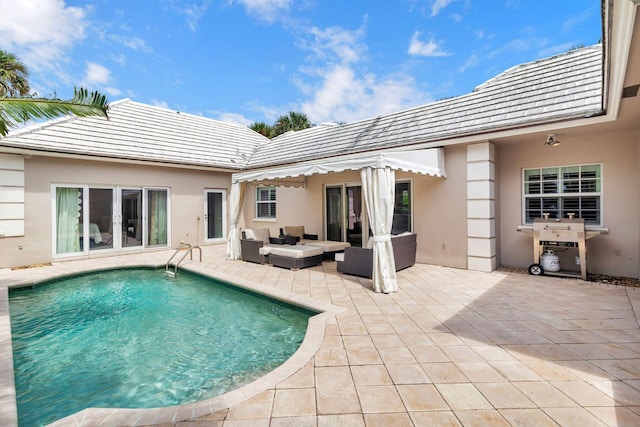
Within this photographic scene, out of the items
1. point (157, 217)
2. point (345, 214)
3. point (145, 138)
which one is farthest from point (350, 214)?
point (145, 138)

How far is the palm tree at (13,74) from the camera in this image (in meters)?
13.9

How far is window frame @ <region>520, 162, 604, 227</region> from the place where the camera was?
7.55 meters

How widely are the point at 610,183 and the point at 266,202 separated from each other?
1220 cm

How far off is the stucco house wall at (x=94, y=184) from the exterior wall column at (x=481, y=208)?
409 inches

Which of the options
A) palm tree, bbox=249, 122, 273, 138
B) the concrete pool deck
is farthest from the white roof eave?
palm tree, bbox=249, 122, 273, 138

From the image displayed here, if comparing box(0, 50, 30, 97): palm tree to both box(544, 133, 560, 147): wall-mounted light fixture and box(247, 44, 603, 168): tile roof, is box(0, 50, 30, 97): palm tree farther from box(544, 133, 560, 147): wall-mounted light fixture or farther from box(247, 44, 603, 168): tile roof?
box(544, 133, 560, 147): wall-mounted light fixture

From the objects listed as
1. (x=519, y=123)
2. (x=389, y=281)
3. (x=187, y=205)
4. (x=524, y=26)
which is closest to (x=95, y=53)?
(x=187, y=205)

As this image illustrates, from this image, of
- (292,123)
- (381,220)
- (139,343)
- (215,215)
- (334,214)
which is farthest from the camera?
(292,123)

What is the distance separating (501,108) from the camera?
824 cm

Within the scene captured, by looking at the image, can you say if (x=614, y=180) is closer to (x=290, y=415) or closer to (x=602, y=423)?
(x=602, y=423)

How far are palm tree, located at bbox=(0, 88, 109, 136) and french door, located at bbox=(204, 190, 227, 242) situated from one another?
882cm

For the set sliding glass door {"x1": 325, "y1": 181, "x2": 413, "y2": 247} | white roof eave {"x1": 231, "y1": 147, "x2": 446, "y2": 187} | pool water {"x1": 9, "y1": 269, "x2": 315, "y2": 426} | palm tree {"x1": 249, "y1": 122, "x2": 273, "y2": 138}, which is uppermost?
palm tree {"x1": 249, "y1": 122, "x2": 273, "y2": 138}

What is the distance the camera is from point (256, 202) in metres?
15.3

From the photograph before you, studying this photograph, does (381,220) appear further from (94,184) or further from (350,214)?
(94,184)
